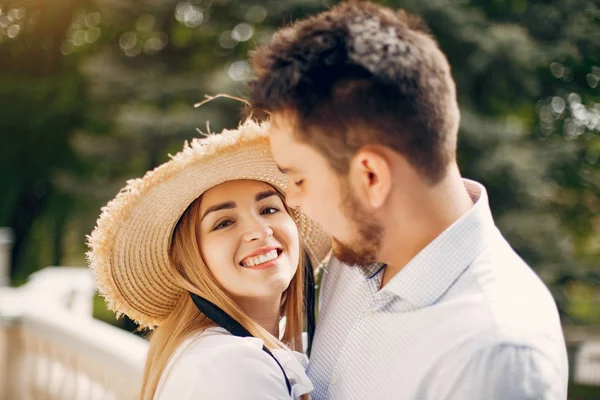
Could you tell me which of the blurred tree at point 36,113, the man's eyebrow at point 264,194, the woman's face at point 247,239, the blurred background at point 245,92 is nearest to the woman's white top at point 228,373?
the woman's face at point 247,239

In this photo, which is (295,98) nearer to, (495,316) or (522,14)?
(495,316)

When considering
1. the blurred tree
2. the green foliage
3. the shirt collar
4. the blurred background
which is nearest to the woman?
the shirt collar

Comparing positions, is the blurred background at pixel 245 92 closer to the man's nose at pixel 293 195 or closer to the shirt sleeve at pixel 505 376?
the man's nose at pixel 293 195

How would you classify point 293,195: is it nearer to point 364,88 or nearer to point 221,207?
point 364,88

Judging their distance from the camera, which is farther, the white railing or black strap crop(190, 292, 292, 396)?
the white railing

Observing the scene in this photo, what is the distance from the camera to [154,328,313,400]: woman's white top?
1.90m

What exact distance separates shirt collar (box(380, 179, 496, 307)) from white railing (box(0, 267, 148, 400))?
1.90 m

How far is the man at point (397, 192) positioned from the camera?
1542mm

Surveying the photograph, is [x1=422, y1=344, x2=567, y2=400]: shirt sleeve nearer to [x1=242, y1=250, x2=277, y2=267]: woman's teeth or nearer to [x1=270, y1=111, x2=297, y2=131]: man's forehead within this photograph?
[x1=270, y1=111, x2=297, y2=131]: man's forehead

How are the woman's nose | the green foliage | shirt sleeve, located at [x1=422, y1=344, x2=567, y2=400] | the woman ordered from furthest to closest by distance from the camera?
the green foliage → the woman's nose → the woman → shirt sleeve, located at [x1=422, y1=344, x2=567, y2=400]

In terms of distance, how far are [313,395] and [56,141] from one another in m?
13.0

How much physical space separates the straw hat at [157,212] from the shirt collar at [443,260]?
0.73 m

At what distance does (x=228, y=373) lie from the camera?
1.91m

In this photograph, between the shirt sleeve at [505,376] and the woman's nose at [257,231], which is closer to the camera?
the shirt sleeve at [505,376]
